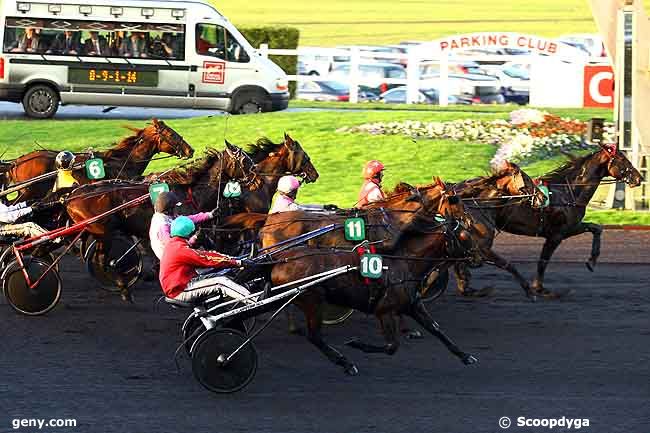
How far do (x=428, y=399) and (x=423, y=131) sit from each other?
13.5m

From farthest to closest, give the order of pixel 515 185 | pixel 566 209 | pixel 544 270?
pixel 566 209, pixel 544 270, pixel 515 185

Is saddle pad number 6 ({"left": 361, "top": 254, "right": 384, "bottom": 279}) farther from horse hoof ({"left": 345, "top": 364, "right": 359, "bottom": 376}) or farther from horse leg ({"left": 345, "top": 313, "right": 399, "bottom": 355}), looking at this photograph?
horse hoof ({"left": 345, "top": 364, "right": 359, "bottom": 376})

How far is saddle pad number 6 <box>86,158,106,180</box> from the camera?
13.8 m

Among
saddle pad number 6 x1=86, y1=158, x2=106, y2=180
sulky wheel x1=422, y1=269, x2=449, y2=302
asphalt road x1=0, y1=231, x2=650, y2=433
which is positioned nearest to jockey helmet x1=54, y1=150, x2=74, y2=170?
saddle pad number 6 x1=86, y1=158, x2=106, y2=180

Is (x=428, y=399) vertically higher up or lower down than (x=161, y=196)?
lower down

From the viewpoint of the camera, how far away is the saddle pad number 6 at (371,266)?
9.70 m

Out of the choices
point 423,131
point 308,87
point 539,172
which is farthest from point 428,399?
point 308,87

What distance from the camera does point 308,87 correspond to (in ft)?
101

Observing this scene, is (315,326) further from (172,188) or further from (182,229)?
(172,188)

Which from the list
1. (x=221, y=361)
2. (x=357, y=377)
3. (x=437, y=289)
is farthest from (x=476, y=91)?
(x=221, y=361)

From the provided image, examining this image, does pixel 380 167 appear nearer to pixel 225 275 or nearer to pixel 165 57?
pixel 225 275

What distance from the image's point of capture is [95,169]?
45.3 ft

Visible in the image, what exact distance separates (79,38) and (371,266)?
16.9 meters

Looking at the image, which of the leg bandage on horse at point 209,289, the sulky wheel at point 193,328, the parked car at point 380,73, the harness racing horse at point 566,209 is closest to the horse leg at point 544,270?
the harness racing horse at point 566,209
